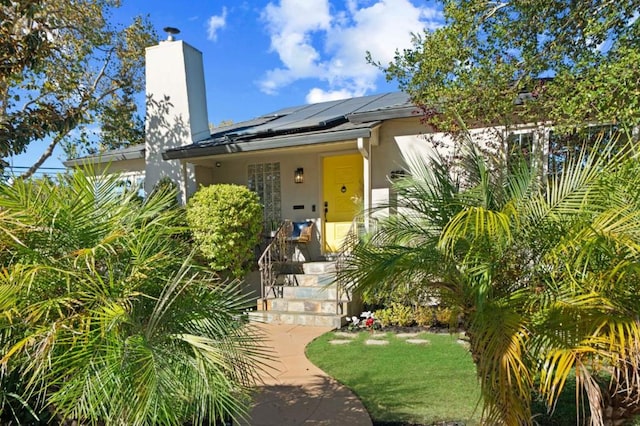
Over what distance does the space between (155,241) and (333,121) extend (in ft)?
24.4

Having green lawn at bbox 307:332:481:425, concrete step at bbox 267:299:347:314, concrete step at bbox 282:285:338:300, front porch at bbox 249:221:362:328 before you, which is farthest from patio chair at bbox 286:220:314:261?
green lawn at bbox 307:332:481:425

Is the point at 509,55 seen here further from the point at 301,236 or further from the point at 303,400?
the point at 303,400

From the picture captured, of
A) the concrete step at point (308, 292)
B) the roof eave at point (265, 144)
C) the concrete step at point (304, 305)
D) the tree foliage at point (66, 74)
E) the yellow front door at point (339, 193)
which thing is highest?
the tree foliage at point (66, 74)

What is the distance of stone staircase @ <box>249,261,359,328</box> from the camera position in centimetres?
779

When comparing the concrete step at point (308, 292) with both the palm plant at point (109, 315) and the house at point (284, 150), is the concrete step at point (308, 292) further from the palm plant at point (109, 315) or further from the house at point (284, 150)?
the palm plant at point (109, 315)

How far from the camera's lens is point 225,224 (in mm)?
8562

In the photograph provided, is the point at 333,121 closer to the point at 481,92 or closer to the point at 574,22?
the point at 481,92

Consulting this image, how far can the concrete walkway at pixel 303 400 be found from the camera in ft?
12.8

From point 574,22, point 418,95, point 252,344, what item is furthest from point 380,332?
point 574,22

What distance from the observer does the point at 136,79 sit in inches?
706

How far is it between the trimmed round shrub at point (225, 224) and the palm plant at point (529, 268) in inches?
230

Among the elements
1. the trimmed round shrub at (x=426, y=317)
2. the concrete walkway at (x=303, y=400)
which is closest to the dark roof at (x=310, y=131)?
the trimmed round shrub at (x=426, y=317)

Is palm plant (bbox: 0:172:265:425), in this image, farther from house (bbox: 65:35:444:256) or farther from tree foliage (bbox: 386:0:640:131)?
house (bbox: 65:35:444:256)

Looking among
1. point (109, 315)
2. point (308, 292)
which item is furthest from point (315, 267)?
point (109, 315)
